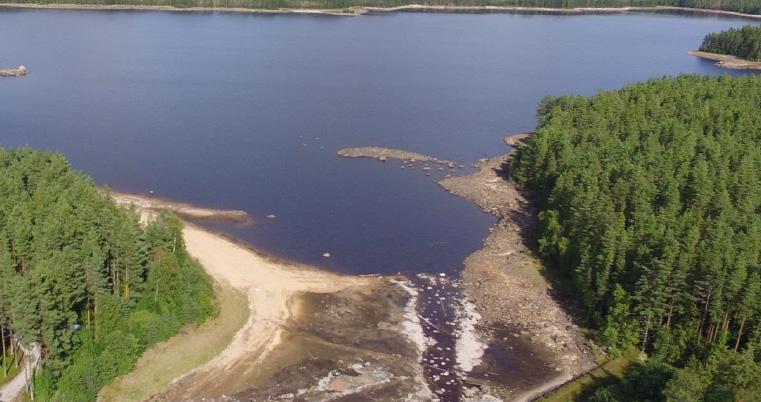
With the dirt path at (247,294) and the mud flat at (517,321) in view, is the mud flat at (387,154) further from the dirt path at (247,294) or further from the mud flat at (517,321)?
the dirt path at (247,294)

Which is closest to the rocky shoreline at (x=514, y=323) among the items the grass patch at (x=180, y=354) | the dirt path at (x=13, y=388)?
the grass patch at (x=180, y=354)

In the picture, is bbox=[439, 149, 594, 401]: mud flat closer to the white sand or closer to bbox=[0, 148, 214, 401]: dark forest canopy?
the white sand

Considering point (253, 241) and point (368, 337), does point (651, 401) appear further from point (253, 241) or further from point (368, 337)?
point (253, 241)

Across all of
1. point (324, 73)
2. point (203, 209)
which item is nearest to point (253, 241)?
point (203, 209)

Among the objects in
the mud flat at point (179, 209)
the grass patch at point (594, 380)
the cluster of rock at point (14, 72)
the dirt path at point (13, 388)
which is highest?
the cluster of rock at point (14, 72)

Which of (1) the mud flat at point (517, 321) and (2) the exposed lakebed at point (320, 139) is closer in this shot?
(1) the mud flat at point (517, 321)

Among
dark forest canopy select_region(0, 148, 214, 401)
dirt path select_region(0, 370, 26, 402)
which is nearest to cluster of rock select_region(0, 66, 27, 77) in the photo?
dark forest canopy select_region(0, 148, 214, 401)
